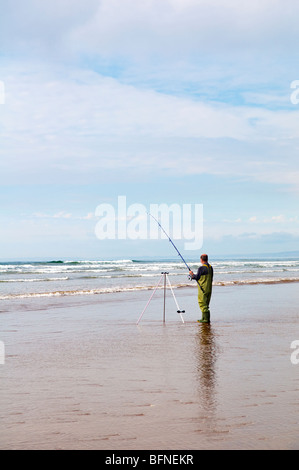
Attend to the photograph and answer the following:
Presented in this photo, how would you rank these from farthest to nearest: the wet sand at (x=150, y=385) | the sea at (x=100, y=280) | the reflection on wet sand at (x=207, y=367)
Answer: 1. the sea at (x=100, y=280)
2. the reflection on wet sand at (x=207, y=367)
3. the wet sand at (x=150, y=385)

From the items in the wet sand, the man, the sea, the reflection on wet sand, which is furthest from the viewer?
the sea

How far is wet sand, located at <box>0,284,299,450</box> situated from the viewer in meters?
4.12

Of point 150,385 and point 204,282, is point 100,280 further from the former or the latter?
point 150,385

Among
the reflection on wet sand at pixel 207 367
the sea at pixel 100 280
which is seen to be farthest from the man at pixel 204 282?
the sea at pixel 100 280

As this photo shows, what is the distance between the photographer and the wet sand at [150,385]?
4.12 m

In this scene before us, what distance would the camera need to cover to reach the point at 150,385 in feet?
18.9

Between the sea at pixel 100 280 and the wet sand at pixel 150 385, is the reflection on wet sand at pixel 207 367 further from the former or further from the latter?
the sea at pixel 100 280

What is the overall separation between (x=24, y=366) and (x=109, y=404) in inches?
92.2

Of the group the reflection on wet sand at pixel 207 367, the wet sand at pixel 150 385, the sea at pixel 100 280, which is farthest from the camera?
the sea at pixel 100 280

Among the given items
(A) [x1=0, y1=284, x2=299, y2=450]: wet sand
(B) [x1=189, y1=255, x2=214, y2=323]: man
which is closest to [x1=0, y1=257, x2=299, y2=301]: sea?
(B) [x1=189, y1=255, x2=214, y2=323]: man

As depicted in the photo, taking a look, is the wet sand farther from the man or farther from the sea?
the sea
